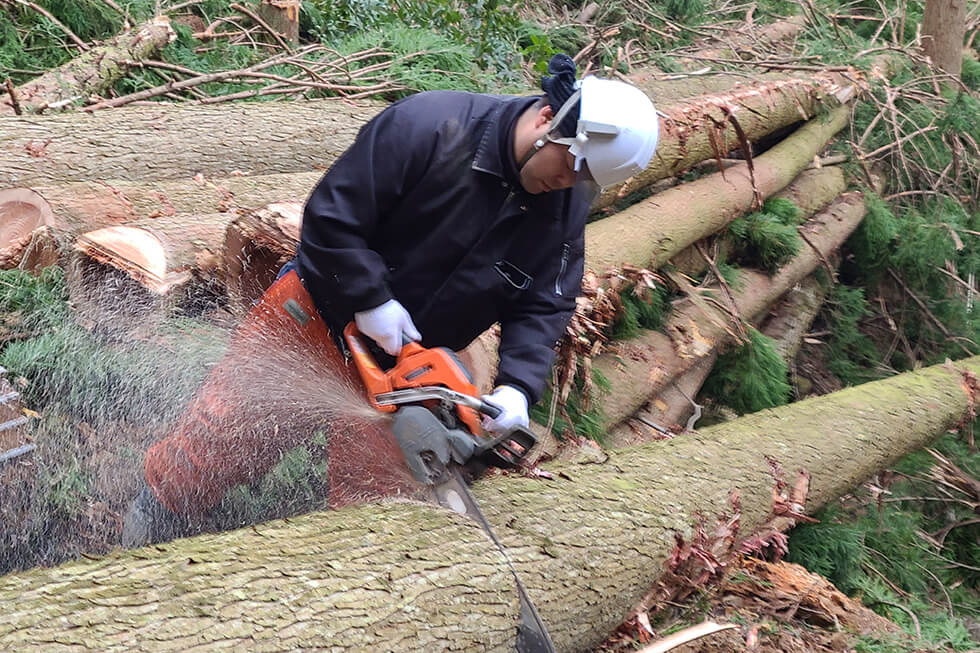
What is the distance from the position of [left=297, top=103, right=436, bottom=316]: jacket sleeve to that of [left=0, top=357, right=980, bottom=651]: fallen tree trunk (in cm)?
68

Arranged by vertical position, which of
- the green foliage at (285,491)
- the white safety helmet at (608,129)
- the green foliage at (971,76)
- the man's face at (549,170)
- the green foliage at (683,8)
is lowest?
the green foliage at (285,491)

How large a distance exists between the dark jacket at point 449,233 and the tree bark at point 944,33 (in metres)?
7.41

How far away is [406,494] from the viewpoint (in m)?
2.70

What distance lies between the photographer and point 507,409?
2545 mm

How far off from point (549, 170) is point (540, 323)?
1.85 feet

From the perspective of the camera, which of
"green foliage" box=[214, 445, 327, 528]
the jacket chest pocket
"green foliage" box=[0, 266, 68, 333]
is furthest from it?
"green foliage" box=[0, 266, 68, 333]

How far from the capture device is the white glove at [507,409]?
8.19ft

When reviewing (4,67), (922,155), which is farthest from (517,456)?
(922,155)

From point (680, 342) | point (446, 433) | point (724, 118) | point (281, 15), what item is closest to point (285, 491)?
point (446, 433)

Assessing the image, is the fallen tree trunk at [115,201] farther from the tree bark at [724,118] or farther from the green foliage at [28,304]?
the tree bark at [724,118]

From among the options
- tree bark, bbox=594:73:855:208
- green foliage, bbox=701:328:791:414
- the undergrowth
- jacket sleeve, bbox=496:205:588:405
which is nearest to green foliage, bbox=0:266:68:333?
jacket sleeve, bbox=496:205:588:405

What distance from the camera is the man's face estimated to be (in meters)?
2.42

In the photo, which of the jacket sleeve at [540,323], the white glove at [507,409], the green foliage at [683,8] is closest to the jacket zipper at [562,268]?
the jacket sleeve at [540,323]

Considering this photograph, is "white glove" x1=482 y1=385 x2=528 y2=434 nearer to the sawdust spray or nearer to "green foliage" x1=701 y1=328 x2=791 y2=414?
the sawdust spray
